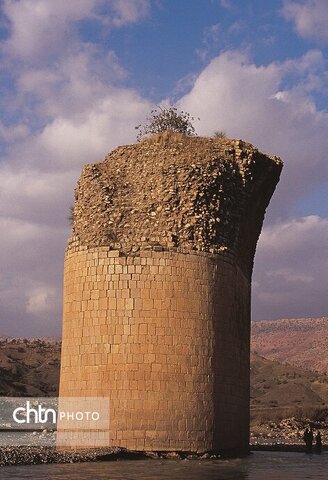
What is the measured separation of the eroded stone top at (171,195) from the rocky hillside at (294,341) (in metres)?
74.2

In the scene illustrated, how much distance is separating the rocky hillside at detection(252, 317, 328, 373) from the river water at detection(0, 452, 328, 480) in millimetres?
75441

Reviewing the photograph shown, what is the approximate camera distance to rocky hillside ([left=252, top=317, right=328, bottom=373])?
9681cm

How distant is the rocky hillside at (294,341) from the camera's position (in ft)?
318

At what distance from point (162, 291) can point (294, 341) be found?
95.1 m

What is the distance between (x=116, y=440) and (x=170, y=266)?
4.15 metres

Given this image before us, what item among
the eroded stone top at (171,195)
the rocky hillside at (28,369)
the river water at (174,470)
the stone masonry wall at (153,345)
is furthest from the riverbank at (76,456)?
the rocky hillside at (28,369)

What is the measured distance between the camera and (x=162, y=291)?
16.9 metres

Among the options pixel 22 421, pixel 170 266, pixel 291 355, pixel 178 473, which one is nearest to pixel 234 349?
pixel 170 266

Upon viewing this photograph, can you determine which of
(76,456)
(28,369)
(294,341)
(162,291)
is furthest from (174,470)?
(294,341)

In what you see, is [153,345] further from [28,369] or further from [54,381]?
[28,369]

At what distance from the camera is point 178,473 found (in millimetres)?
13570

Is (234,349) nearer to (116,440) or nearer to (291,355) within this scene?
(116,440)

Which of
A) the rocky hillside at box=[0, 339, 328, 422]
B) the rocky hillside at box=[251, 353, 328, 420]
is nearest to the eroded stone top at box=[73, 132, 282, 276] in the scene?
the rocky hillside at box=[251, 353, 328, 420]

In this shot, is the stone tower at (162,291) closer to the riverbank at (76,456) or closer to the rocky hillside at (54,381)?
the riverbank at (76,456)
